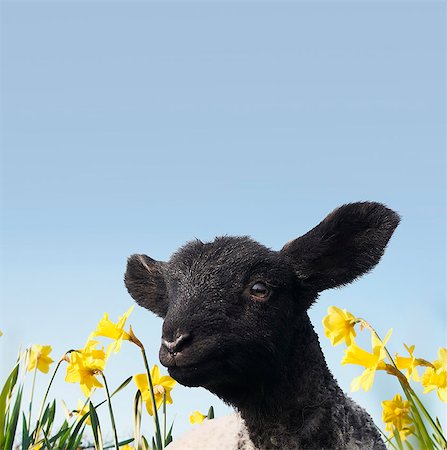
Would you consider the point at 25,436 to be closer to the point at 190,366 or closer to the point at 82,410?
the point at 82,410

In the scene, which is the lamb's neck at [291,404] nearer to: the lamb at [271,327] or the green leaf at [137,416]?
the lamb at [271,327]

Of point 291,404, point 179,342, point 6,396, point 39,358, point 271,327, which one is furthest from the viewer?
point 39,358

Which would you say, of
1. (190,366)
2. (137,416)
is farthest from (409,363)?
(137,416)

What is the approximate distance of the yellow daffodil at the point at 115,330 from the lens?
422 cm

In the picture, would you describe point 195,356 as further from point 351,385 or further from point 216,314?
point 351,385

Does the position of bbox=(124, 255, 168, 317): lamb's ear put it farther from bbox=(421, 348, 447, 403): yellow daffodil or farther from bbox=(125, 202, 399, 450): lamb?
bbox=(421, 348, 447, 403): yellow daffodil

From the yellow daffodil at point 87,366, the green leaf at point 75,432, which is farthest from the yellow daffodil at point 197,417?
the yellow daffodil at point 87,366

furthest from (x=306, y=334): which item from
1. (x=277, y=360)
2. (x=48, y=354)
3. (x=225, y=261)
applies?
(x=48, y=354)

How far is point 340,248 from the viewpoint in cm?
453

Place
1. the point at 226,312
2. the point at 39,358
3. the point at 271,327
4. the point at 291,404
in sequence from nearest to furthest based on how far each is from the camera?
1. the point at 226,312
2. the point at 271,327
3. the point at 291,404
4. the point at 39,358

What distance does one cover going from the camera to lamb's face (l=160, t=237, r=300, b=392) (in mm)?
3777

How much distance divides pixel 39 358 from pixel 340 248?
224 cm

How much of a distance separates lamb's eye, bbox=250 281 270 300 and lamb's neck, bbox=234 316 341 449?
0.38m

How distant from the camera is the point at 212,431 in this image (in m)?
5.05
